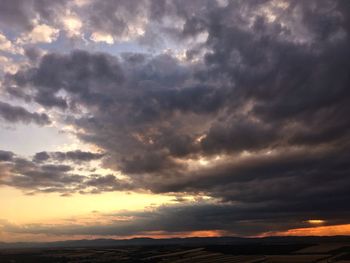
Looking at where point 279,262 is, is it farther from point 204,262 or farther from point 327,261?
point 204,262

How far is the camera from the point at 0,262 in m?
195

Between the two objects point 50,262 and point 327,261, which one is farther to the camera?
point 50,262

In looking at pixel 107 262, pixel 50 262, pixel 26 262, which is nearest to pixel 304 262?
pixel 107 262

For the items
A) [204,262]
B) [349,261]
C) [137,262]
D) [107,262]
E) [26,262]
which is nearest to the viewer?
[349,261]

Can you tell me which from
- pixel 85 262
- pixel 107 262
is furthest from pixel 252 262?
pixel 85 262

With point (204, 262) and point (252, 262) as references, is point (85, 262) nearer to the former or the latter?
point (204, 262)

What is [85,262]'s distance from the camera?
174 metres

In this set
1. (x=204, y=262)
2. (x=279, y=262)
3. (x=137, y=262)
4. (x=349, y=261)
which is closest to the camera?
(x=349, y=261)

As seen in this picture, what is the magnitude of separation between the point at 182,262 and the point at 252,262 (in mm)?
24828

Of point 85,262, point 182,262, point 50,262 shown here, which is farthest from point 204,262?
point 50,262

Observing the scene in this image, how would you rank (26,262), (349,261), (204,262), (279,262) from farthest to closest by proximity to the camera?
(26,262)
(204,262)
(279,262)
(349,261)

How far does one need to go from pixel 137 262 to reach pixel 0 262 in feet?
256

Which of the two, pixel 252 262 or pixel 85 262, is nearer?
pixel 252 262

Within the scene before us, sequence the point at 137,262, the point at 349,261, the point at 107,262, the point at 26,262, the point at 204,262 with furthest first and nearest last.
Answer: the point at 26,262 → the point at 107,262 → the point at 137,262 → the point at 204,262 → the point at 349,261
